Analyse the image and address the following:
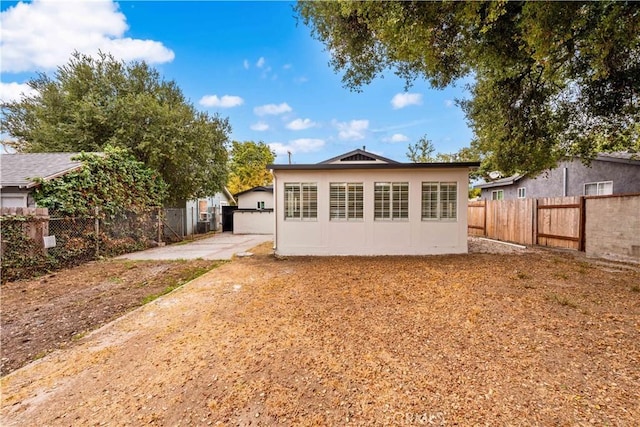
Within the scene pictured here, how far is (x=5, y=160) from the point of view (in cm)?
1057

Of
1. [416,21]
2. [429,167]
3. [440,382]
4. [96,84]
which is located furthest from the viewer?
[96,84]

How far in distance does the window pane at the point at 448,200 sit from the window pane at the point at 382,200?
65.3 inches

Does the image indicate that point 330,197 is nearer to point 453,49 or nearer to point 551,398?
point 453,49

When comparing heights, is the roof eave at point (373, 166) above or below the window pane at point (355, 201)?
above

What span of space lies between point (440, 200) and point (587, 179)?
7.48 meters

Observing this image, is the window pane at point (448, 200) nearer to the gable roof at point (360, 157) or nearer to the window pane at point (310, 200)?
the window pane at point (310, 200)

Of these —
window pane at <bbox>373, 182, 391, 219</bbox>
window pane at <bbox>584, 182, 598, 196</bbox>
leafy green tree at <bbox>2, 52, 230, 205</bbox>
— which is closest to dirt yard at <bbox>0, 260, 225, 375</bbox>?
window pane at <bbox>373, 182, 391, 219</bbox>

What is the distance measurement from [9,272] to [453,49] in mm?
11110

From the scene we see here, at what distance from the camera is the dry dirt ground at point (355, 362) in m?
2.21

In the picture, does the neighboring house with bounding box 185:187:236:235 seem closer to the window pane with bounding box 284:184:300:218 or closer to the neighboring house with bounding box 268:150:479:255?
the window pane with bounding box 284:184:300:218

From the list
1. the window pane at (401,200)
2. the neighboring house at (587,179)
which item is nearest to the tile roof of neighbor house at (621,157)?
the neighboring house at (587,179)

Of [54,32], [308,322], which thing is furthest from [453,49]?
[54,32]

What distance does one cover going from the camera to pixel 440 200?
898 cm

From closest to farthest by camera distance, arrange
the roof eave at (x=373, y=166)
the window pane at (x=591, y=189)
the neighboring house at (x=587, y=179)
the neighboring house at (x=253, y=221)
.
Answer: the roof eave at (x=373, y=166) → the neighboring house at (x=587, y=179) → the window pane at (x=591, y=189) → the neighboring house at (x=253, y=221)
